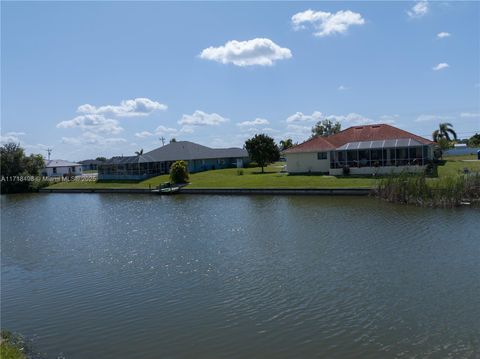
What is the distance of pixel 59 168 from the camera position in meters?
91.3

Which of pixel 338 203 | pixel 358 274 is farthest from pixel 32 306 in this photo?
pixel 338 203

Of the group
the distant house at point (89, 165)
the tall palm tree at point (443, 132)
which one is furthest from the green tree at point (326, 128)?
the distant house at point (89, 165)

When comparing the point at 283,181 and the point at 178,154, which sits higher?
the point at 178,154

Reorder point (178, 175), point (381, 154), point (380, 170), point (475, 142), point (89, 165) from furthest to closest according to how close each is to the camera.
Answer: point (89, 165), point (475, 142), point (178, 175), point (381, 154), point (380, 170)

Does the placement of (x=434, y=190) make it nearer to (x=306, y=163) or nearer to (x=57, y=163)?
(x=306, y=163)

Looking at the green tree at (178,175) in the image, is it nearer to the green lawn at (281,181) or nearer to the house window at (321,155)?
the green lawn at (281,181)

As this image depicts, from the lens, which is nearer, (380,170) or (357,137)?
(380,170)

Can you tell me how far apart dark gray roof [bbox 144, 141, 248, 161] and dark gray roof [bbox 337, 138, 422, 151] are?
82.5 feet

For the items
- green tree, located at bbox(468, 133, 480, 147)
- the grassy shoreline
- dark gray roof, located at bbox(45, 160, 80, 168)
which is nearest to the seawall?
the grassy shoreline

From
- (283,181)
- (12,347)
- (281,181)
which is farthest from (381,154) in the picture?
(12,347)

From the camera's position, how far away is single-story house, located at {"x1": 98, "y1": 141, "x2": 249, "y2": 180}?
62500 millimetres

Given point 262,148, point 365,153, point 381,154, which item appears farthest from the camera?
point 262,148

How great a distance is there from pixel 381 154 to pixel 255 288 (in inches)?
1361

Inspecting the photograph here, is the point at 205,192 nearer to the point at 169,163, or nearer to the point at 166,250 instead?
the point at 169,163
